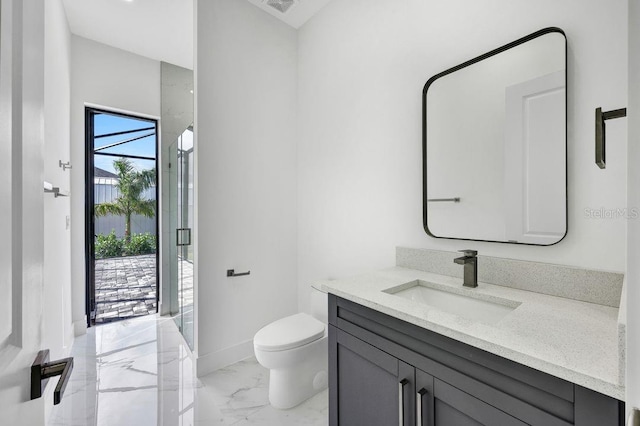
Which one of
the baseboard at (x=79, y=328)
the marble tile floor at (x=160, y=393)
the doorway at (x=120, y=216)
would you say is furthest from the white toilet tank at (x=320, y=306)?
the baseboard at (x=79, y=328)

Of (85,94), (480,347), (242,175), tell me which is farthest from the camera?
(85,94)

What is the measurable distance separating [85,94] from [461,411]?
12.2 ft

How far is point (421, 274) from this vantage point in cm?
157

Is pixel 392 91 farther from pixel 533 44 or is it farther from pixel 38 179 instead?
pixel 38 179

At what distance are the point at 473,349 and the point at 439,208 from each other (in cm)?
88

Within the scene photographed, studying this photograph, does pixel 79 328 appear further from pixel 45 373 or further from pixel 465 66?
pixel 465 66

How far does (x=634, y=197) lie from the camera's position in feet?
1.36

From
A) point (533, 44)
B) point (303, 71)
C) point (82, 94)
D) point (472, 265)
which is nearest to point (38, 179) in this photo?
point (472, 265)

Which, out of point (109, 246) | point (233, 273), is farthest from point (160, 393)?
point (109, 246)

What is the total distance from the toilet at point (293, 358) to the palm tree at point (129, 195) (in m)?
2.23

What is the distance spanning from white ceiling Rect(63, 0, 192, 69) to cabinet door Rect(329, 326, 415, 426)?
281 cm

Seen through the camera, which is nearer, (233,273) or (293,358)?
(293,358)

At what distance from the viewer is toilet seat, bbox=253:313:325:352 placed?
5.56 ft

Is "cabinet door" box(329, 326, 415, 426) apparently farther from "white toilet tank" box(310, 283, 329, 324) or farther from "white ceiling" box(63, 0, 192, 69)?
"white ceiling" box(63, 0, 192, 69)
